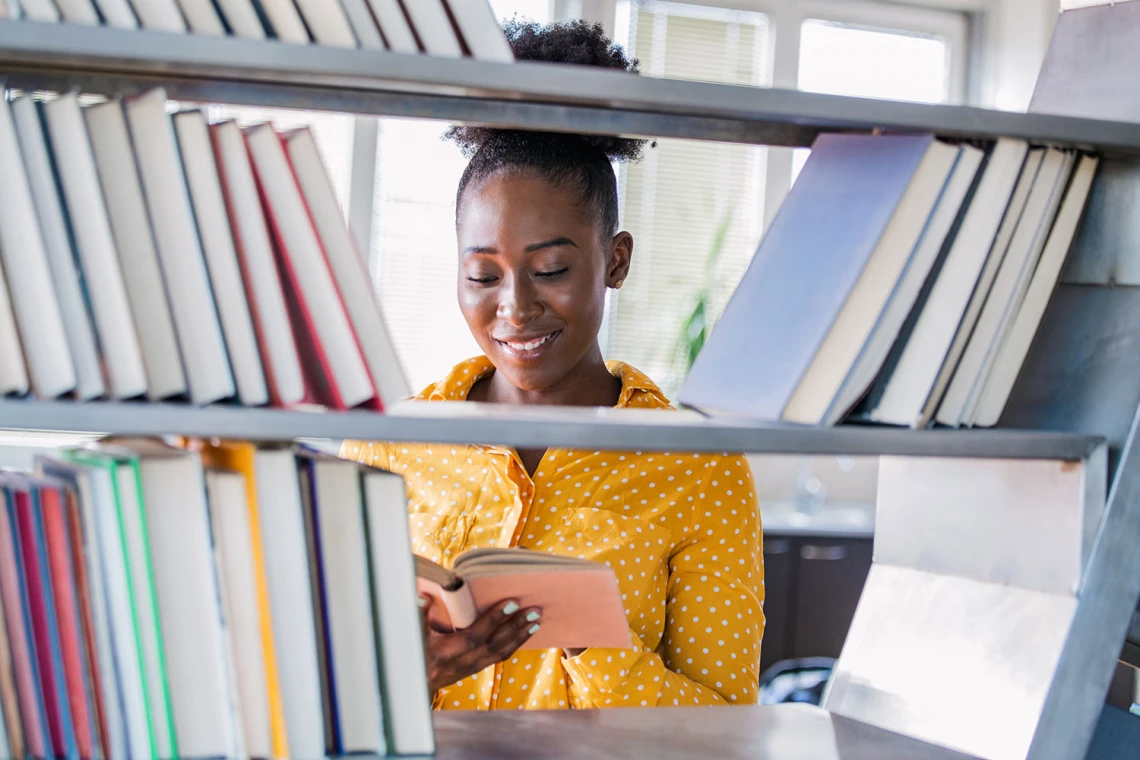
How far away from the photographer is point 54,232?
2.69 ft

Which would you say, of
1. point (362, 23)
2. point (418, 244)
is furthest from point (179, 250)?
point (418, 244)

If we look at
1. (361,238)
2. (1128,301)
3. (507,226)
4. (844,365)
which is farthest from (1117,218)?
(361,238)

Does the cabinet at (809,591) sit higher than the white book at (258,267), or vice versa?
the white book at (258,267)

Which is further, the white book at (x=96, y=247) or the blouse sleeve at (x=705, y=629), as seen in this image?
the blouse sleeve at (x=705, y=629)

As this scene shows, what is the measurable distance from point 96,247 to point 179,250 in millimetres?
59

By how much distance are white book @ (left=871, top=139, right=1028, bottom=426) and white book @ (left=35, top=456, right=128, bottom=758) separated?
Answer: 660 mm

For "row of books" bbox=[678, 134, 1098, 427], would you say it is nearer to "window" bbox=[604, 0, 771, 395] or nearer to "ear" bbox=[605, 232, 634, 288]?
"ear" bbox=[605, 232, 634, 288]

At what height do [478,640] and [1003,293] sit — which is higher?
[1003,293]

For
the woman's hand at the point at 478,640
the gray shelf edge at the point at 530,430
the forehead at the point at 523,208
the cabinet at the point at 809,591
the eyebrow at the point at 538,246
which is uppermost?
the forehead at the point at 523,208

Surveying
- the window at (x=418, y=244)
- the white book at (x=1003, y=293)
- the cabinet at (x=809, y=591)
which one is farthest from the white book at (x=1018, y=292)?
the window at (x=418, y=244)

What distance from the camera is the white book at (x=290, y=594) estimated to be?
85cm

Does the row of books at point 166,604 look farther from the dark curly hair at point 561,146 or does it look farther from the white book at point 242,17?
the dark curly hair at point 561,146

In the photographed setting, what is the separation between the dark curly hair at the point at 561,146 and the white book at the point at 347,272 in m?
0.70

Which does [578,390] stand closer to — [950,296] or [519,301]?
[519,301]
